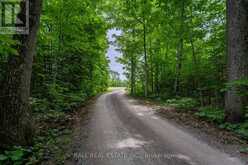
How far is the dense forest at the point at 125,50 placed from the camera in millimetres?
4629

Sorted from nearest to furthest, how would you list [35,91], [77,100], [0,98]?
[0,98], [35,91], [77,100]

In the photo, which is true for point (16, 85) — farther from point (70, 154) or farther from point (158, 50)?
point (158, 50)

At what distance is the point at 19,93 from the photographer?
182 inches

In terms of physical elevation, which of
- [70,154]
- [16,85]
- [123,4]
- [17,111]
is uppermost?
[123,4]

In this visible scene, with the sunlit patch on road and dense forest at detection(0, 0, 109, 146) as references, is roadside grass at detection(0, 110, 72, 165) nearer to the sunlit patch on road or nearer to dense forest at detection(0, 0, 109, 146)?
dense forest at detection(0, 0, 109, 146)

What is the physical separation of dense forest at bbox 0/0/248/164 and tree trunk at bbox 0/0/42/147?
0.02 meters

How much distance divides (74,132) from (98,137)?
3.35 ft

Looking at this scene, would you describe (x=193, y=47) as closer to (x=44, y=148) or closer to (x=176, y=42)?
(x=176, y=42)

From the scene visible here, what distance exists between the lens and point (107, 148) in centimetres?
490

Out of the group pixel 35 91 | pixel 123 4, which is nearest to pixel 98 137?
pixel 35 91

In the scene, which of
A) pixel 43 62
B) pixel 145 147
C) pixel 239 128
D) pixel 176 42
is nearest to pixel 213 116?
pixel 239 128

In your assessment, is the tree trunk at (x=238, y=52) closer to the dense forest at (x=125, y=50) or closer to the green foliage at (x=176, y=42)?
the dense forest at (x=125, y=50)
